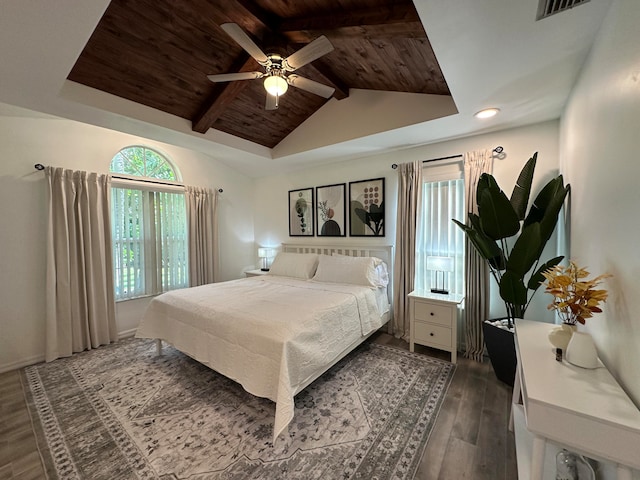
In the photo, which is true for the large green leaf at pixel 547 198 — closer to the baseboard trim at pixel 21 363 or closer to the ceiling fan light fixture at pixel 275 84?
the ceiling fan light fixture at pixel 275 84

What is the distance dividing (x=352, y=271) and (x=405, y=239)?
77cm

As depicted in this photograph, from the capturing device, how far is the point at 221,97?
102 inches

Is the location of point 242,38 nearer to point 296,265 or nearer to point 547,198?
point 547,198

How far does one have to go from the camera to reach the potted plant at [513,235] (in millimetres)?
1951

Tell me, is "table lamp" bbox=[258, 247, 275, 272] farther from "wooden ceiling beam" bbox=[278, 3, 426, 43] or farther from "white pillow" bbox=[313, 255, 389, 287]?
"wooden ceiling beam" bbox=[278, 3, 426, 43]

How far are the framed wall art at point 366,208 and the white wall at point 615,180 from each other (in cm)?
203

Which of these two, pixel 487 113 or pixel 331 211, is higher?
pixel 487 113

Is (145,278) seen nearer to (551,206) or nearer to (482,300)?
(482,300)

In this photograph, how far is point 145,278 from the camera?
3.65 meters

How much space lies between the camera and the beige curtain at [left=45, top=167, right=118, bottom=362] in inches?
109

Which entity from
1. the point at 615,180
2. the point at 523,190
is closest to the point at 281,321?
the point at 615,180

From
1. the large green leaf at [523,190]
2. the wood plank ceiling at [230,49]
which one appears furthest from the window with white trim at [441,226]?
the wood plank ceiling at [230,49]

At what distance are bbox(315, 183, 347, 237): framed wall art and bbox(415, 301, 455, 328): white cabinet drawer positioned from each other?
1.53 meters

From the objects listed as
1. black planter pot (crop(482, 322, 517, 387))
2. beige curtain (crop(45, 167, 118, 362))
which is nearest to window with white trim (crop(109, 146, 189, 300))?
beige curtain (crop(45, 167, 118, 362))
